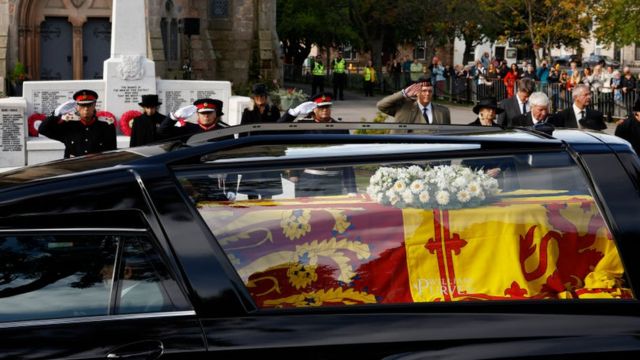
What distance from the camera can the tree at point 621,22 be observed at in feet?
146

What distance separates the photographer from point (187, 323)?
4.42 meters

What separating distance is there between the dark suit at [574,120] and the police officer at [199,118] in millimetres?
3602

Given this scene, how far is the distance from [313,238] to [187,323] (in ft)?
2.26

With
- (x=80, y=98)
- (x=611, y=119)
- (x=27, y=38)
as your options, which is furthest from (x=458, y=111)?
(x=80, y=98)

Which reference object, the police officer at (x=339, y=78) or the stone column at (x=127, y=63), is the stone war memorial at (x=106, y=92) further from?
the police officer at (x=339, y=78)

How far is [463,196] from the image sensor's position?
16.5 feet

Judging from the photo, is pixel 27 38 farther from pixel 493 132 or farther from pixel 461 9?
pixel 493 132

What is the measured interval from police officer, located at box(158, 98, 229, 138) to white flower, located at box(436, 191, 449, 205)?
21.2 feet

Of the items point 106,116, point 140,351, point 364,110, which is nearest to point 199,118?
point 140,351

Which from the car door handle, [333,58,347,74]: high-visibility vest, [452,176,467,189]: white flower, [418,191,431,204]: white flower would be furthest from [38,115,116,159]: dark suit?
[333,58,347,74]: high-visibility vest

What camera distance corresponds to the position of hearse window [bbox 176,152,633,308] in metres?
4.77

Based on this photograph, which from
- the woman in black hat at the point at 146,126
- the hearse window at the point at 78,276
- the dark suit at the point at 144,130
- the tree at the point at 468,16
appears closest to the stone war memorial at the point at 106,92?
the woman in black hat at the point at 146,126

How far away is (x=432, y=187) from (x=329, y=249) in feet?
1.75

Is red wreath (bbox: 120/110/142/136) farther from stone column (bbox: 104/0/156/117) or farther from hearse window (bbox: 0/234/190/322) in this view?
hearse window (bbox: 0/234/190/322)
